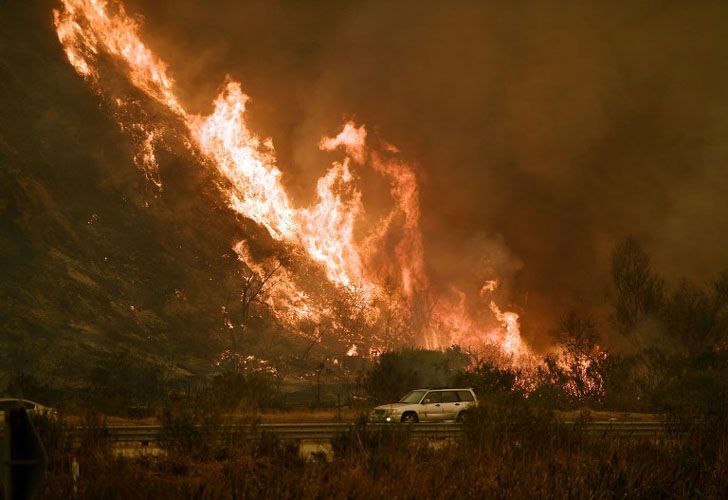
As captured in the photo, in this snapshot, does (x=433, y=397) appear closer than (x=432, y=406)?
No

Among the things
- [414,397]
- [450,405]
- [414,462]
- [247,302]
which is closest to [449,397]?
[450,405]

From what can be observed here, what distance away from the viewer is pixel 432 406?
25125mm

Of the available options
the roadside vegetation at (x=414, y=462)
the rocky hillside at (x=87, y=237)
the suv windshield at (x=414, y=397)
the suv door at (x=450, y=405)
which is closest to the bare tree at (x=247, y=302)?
the rocky hillside at (x=87, y=237)

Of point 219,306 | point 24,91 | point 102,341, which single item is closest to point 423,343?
point 219,306

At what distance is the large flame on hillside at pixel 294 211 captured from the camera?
3346 inches

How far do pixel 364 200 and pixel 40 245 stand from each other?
149ft

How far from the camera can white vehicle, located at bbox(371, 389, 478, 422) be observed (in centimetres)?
2453

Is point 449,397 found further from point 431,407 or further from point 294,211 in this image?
point 294,211

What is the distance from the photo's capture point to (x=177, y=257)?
76.6m

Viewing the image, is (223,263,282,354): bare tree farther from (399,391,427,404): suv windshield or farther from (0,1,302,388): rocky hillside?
(399,391,427,404): suv windshield

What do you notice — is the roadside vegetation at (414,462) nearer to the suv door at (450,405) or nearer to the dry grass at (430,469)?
the dry grass at (430,469)

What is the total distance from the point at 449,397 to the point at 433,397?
685mm

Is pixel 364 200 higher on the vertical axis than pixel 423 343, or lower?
higher

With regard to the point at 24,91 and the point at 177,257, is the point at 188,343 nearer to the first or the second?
the point at 177,257
